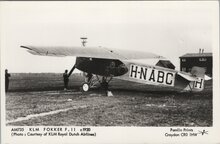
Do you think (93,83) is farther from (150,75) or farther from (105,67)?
(150,75)

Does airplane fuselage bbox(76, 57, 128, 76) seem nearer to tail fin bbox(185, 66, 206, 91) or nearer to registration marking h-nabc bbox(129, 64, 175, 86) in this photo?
registration marking h-nabc bbox(129, 64, 175, 86)

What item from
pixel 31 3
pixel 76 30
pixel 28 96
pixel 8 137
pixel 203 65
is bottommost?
pixel 8 137

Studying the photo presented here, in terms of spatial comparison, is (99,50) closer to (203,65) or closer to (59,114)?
(59,114)

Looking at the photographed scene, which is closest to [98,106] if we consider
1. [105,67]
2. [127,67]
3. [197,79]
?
[105,67]

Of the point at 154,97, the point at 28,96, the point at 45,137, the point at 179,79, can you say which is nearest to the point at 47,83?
the point at 28,96

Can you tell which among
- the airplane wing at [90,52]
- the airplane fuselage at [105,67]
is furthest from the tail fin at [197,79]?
the airplane fuselage at [105,67]

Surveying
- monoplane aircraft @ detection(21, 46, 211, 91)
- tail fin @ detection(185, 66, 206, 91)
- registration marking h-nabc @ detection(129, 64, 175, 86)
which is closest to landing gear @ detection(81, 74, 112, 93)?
monoplane aircraft @ detection(21, 46, 211, 91)
